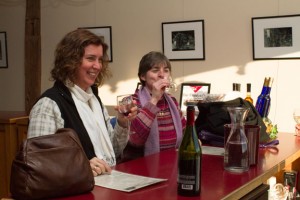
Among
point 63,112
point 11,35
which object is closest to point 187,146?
point 63,112

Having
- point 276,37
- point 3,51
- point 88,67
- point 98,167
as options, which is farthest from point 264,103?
point 3,51

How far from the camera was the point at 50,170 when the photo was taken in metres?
1.34

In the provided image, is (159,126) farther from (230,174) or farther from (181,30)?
(181,30)

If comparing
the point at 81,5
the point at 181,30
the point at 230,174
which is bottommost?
the point at 230,174

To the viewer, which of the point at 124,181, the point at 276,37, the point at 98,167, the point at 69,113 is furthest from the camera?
the point at 276,37

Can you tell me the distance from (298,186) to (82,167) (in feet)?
7.59

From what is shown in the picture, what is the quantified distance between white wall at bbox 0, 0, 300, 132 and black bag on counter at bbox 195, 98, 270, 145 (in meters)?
1.27

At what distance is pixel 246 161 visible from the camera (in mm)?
1742

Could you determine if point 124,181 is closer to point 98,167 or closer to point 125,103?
point 98,167

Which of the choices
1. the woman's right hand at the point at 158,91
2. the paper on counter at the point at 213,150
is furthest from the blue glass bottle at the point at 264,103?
the woman's right hand at the point at 158,91

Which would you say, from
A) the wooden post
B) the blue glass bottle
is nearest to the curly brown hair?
the blue glass bottle

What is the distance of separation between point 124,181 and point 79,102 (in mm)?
753

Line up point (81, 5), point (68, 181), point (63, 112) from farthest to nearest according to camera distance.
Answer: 1. point (81, 5)
2. point (63, 112)
3. point (68, 181)

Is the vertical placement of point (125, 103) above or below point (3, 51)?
below
